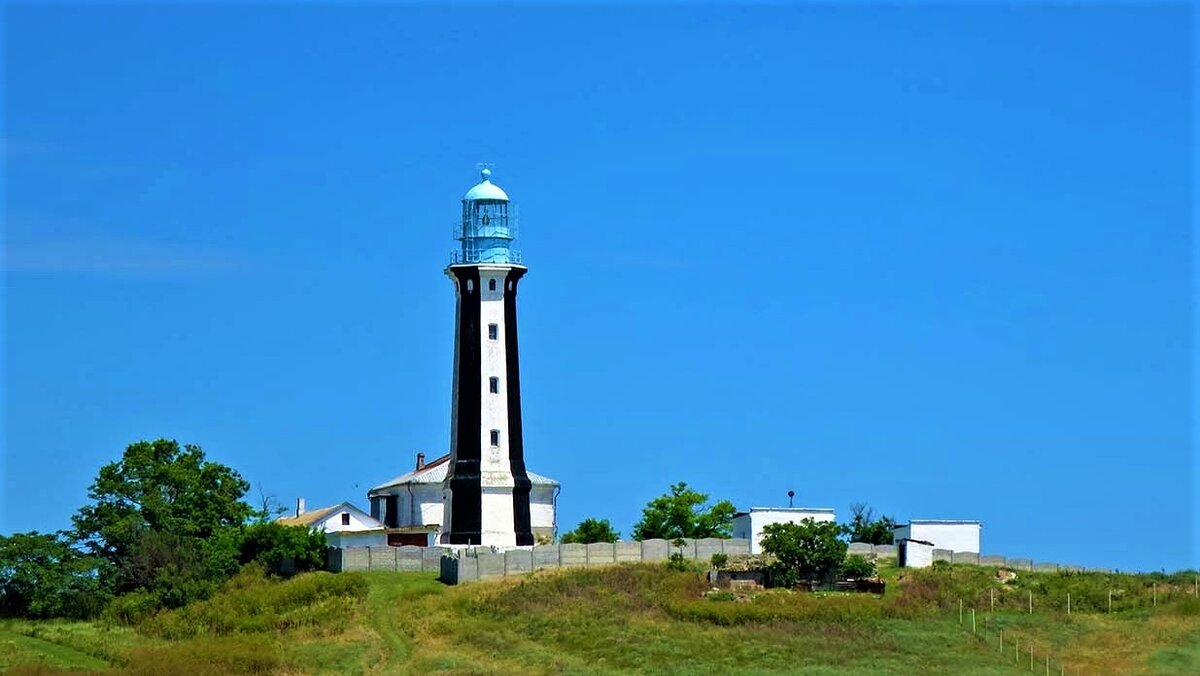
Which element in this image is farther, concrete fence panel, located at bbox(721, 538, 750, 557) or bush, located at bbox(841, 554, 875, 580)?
concrete fence panel, located at bbox(721, 538, 750, 557)

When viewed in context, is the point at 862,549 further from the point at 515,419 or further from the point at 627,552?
the point at 515,419

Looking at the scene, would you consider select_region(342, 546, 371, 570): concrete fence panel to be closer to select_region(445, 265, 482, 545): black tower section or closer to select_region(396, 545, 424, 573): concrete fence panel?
select_region(396, 545, 424, 573): concrete fence panel

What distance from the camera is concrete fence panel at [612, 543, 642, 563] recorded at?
9388cm

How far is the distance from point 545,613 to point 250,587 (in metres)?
13.1

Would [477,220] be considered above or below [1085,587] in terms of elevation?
above

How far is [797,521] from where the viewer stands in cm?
9581

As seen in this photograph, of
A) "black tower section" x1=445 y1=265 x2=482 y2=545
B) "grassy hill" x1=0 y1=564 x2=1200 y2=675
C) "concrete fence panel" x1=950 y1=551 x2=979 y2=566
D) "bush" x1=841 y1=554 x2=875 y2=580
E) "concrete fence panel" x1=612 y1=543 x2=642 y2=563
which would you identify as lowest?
"grassy hill" x1=0 y1=564 x2=1200 y2=675

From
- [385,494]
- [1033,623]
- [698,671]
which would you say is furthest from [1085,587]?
[385,494]

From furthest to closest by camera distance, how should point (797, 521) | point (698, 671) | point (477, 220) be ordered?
point (477, 220) < point (797, 521) < point (698, 671)

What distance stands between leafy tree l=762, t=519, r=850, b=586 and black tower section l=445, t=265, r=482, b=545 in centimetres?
1393

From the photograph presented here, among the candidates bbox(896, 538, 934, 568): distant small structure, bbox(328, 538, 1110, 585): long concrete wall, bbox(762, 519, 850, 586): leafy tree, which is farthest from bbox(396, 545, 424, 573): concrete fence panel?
bbox(896, 538, 934, 568): distant small structure

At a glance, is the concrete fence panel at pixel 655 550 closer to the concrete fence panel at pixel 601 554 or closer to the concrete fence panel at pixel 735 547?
the concrete fence panel at pixel 601 554

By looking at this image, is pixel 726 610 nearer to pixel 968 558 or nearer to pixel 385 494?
pixel 968 558

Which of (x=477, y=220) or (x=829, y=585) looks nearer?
(x=829, y=585)
